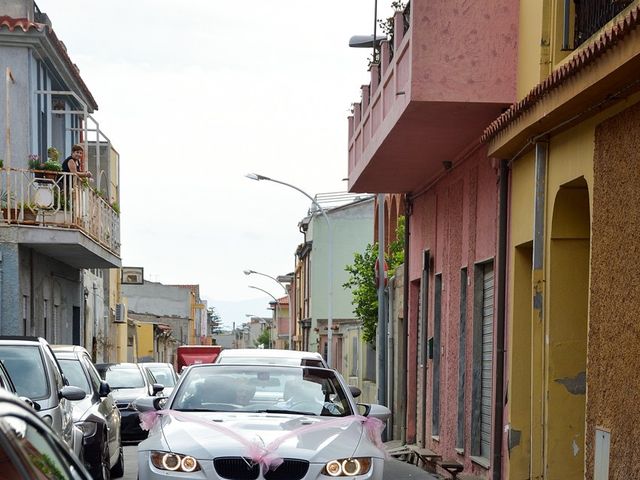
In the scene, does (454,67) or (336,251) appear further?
(336,251)

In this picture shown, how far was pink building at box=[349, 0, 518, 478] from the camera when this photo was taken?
13.2 m

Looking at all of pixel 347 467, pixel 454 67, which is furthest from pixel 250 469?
pixel 454 67

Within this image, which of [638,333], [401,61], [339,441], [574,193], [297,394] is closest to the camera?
[638,333]

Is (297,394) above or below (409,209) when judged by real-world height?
below

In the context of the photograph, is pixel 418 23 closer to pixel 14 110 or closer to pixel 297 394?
pixel 297 394

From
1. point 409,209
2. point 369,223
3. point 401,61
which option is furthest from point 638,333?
point 369,223

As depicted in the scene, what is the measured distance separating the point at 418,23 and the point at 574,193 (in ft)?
10.2

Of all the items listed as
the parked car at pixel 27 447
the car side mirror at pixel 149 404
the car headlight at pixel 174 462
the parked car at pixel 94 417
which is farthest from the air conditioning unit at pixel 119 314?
the parked car at pixel 27 447

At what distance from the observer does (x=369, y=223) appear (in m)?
53.6

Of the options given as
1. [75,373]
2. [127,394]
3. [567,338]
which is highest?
[567,338]

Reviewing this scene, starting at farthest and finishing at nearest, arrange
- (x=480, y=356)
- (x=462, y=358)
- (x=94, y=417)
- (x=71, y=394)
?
(x=462, y=358) < (x=480, y=356) < (x=94, y=417) < (x=71, y=394)

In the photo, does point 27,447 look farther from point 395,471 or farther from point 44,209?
point 44,209

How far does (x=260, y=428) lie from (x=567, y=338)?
3.64m

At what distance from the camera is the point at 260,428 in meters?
9.18
